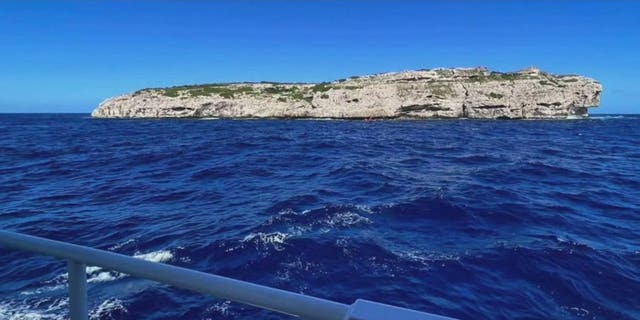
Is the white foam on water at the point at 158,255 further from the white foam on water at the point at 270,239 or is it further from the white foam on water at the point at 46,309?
the white foam on water at the point at 46,309

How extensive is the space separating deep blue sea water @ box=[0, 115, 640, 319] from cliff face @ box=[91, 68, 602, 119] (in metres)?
83.8

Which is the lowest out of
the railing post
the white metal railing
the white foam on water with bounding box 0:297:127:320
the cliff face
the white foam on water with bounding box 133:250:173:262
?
the white foam on water with bounding box 0:297:127:320

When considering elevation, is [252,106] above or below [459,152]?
above

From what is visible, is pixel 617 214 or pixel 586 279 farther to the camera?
pixel 617 214

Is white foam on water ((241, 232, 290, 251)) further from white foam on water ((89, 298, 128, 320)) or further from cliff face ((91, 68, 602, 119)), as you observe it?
cliff face ((91, 68, 602, 119))

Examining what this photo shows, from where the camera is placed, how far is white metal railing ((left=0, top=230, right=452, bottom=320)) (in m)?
1.61

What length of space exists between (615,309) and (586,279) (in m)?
1.24

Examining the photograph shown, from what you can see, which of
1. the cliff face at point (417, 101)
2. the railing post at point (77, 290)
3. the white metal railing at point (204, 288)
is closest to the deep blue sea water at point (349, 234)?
the railing post at point (77, 290)

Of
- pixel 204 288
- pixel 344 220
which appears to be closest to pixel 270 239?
pixel 344 220

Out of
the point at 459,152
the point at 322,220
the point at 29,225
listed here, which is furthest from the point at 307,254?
the point at 459,152

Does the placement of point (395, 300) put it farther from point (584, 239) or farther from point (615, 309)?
point (584, 239)

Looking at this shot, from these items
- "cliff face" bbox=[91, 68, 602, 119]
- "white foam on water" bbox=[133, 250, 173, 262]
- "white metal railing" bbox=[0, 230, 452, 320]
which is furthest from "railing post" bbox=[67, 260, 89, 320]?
"cliff face" bbox=[91, 68, 602, 119]

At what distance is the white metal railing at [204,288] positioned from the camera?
1607mm

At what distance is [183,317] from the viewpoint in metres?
7.29
